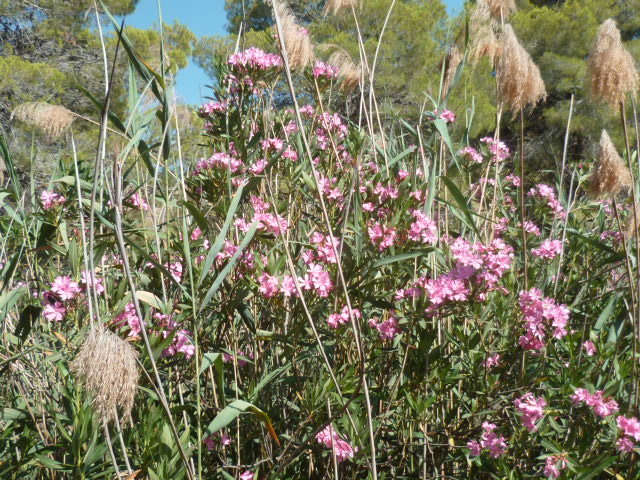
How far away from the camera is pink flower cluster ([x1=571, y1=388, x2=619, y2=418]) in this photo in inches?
48.5

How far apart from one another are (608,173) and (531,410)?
22.7 inches

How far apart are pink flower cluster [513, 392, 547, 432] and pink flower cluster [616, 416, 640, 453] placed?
0.50ft

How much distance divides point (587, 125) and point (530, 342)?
1015cm

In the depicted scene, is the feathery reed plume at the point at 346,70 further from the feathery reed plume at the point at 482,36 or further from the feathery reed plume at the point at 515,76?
the feathery reed plume at the point at 515,76

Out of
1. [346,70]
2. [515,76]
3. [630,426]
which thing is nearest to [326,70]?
[346,70]

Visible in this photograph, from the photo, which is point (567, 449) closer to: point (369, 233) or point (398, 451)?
point (398, 451)

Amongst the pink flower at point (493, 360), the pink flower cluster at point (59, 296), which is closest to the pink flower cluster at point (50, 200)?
the pink flower cluster at point (59, 296)

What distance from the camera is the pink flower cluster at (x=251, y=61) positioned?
178 cm

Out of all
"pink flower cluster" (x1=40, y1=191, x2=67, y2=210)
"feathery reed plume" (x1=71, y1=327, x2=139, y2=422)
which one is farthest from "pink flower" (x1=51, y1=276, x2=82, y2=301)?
"feathery reed plume" (x1=71, y1=327, x2=139, y2=422)

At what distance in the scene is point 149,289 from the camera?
4.75 feet

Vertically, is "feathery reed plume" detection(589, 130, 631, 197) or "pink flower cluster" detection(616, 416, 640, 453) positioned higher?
"feathery reed plume" detection(589, 130, 631, 197)

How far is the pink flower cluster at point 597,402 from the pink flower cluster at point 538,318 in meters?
0.15

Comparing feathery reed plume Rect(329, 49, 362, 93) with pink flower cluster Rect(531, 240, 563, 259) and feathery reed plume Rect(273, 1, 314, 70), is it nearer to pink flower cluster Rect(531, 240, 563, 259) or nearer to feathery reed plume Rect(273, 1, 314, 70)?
feathery reed plume Rect(273, 1, 314, 70)

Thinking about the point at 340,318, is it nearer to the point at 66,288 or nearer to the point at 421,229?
the point at 421,229
